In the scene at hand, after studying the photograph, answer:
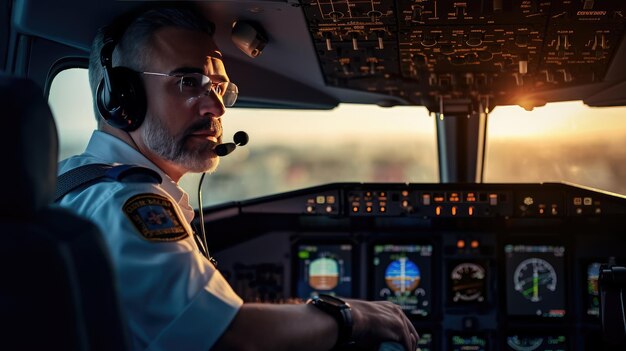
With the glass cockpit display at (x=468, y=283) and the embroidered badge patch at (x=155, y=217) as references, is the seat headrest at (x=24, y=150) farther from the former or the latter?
the glass cockpit display at (x=468, y=283)

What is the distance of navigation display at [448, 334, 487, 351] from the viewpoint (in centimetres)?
333

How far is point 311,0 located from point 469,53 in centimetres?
74

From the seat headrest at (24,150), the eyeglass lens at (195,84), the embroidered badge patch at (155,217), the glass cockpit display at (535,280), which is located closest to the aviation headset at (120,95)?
the eyeglass lens at (195,84)

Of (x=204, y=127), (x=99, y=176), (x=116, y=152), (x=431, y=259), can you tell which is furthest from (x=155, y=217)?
(x=431, y=259)

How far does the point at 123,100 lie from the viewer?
1915 millimetres

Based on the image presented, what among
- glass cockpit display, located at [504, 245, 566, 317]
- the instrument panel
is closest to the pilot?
the instrument panel

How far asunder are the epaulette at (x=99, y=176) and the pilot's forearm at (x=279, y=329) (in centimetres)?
34

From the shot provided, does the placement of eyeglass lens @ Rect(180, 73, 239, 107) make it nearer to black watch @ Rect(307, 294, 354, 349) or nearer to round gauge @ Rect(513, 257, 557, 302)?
black watch @ Rect(307, 294, 354, 349)

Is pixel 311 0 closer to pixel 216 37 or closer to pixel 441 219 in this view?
pixel 216 37

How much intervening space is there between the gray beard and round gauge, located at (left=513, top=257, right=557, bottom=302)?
187 centimetres

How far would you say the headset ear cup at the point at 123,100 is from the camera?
1912mm

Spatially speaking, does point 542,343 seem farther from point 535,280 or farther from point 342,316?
point 342,316

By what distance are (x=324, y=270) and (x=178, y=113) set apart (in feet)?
5.20

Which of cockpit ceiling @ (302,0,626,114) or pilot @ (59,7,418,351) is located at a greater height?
cockpit ceiling @ (302,0,626,114)
